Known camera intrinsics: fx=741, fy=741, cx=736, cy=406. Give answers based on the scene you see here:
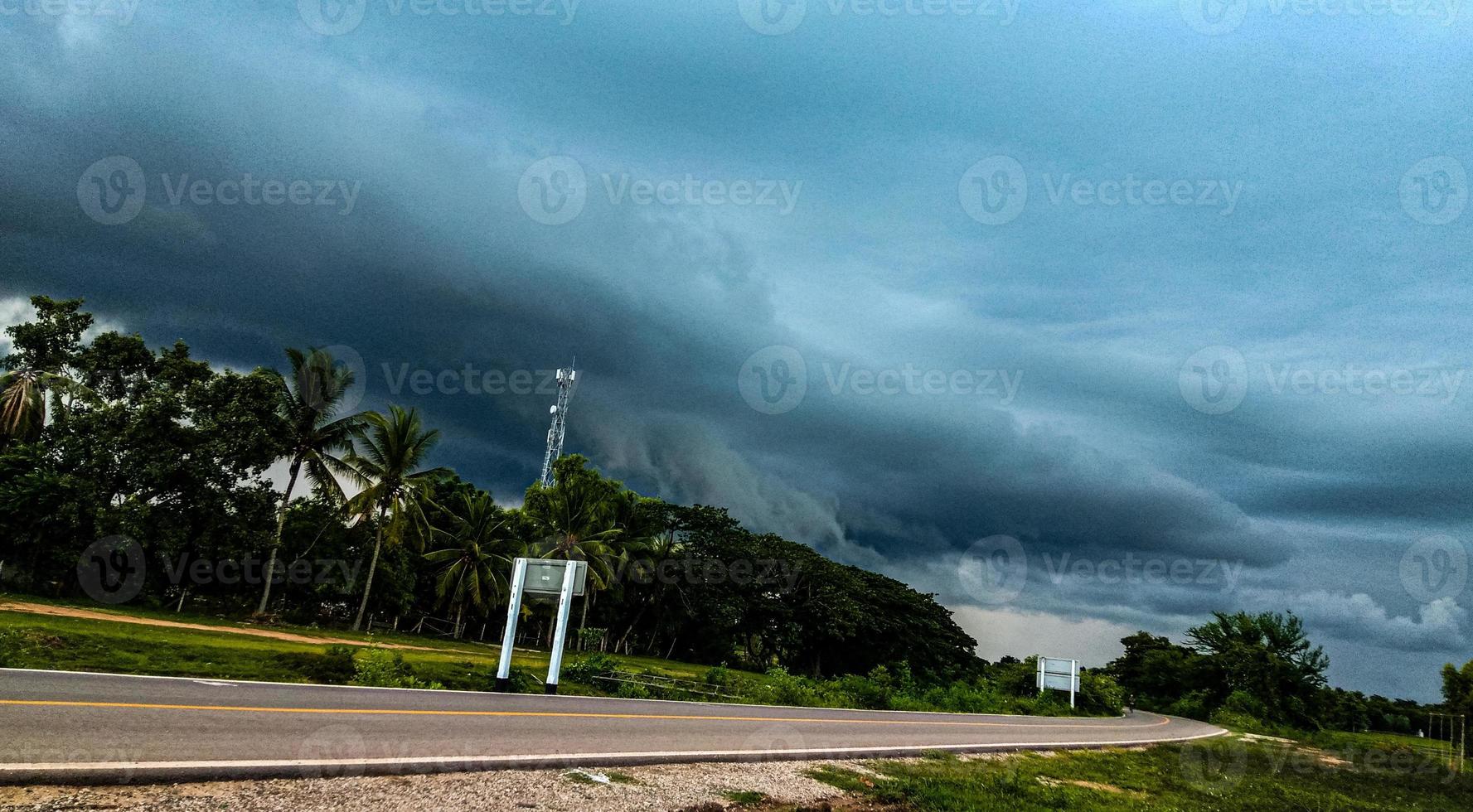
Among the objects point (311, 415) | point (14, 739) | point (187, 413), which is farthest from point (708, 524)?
point (14, 739)

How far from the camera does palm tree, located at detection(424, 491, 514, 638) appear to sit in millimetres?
46031

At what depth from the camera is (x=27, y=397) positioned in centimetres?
3384

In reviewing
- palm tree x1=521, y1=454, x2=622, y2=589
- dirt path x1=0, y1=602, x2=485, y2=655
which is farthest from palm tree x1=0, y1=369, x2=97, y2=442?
palm tree x1=521, y1=454, x2=622, y2=589

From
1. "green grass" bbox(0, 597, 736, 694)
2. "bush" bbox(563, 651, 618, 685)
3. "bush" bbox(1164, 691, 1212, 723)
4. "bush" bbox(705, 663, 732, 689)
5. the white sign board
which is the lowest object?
"bush" bbox(1164, 691, 1212, 723)

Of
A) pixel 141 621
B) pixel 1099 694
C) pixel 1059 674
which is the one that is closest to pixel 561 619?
pixel 141 621

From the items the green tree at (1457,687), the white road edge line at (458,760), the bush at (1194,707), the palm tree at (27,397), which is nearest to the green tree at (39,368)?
the palm tree at (27,397)

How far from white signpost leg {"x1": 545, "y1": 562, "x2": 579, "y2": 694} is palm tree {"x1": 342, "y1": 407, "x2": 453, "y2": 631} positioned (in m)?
25.3

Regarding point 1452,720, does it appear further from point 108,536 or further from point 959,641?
point 108,536

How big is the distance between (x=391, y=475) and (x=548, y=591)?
2610 cm

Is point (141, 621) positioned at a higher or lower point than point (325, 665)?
lower

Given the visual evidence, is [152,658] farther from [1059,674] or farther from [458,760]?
[1059,674]

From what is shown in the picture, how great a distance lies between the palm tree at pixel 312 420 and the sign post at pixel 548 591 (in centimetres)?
2477

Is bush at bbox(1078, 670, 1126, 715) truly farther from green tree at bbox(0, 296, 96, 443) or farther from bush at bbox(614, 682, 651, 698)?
green tree at bbox(0, 296, 96, 443)

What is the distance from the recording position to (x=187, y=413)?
1346 inches
